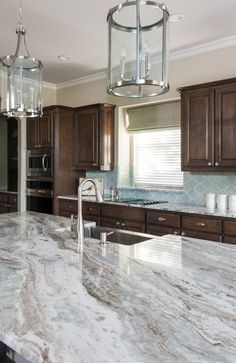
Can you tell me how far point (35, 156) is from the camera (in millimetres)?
5270

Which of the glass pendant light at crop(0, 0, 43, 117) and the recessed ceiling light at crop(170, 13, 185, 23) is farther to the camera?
the recessed ceiling light at crop(170, 13, 185, 23)

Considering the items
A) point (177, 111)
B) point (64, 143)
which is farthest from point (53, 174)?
point (177, 111)

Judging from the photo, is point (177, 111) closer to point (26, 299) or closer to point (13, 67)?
point (13, 67)

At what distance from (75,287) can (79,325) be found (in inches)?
11.8

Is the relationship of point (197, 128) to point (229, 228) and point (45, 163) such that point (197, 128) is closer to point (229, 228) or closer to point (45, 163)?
point (229, 228)

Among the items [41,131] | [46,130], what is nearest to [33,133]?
[41,131]

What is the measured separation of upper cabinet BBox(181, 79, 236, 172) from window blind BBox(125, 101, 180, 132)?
59 centimetres

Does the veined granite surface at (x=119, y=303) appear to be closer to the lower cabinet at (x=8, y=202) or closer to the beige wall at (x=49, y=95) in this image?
the lower cabinet at (x=8, y=202)

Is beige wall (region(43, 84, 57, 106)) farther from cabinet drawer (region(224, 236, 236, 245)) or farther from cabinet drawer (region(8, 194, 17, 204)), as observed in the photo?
cabinet drawer (region(224, 236, 236, 245))

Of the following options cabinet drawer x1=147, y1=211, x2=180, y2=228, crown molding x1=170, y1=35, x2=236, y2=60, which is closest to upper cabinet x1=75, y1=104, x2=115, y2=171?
crown molding x1=170, y1=35, x2=236, y2=60

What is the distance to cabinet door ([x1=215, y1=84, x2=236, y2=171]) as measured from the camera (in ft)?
11.2

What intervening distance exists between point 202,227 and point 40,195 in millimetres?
2821

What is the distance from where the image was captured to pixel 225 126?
3.47 meters

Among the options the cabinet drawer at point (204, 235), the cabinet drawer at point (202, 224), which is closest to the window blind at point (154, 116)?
the cabinet drawer at point (202, 224)
